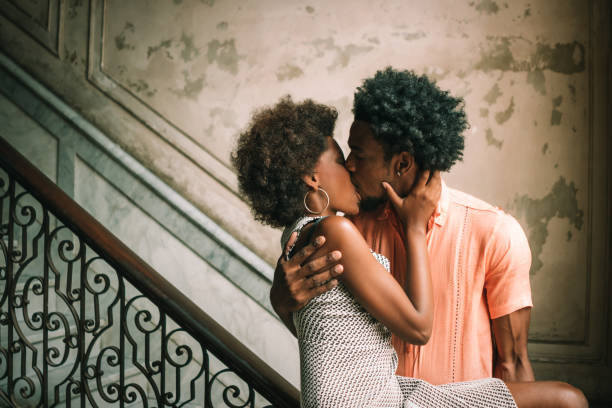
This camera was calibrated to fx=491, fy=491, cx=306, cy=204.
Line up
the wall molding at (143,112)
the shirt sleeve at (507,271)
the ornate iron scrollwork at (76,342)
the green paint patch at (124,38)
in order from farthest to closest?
the green paint patch at (124,38)
the wall molding at (143,112)
the ornate iron scrollwork at (76,342)
the shirt sleeve at (507,271)

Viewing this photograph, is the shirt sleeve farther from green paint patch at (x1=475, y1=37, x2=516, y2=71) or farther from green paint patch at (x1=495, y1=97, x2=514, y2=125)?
green paint patch at (x1=475, y1=37, x2=516, y2=71)

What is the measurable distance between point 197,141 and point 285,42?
1.03m

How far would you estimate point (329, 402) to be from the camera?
4.40ft

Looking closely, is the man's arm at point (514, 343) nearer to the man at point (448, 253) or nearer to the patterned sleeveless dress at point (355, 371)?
the man at point (448, 253)

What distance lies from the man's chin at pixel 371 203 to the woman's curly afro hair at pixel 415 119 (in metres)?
0.16

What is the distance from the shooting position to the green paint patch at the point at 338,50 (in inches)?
143

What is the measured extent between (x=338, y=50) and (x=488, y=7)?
108cm

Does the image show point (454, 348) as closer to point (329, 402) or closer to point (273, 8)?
point (329, 402)

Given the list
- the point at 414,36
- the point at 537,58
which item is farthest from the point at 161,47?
the point at 537,58

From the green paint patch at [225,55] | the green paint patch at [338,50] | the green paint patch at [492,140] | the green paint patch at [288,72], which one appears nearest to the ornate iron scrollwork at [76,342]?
the green paint patch at [225,55]

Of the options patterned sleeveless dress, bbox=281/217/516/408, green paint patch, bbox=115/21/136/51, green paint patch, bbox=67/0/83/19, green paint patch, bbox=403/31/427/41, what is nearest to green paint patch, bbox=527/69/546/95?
green paint patch, bbox=403/31/427/41

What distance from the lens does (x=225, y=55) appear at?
3.88 m

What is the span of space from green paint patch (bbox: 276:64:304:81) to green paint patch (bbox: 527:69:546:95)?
1609mm

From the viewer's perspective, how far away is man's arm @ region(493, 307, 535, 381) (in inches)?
59.5
